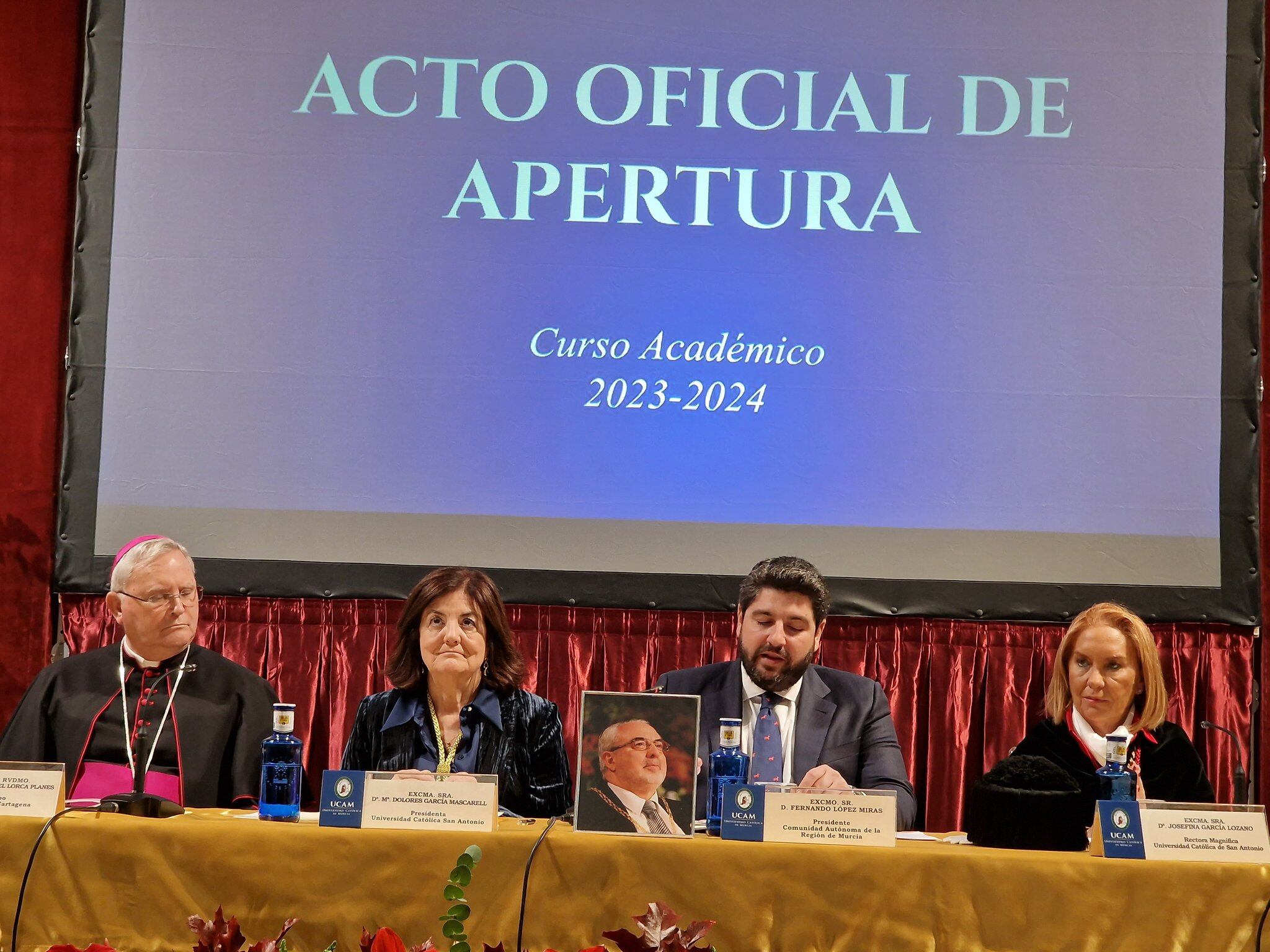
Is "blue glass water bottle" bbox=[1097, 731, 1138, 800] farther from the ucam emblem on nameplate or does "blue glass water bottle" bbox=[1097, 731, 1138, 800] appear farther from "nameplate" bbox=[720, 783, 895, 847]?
the ucam emblem on nameplate

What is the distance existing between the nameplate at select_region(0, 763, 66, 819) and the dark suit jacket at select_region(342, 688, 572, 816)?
32.7 inches

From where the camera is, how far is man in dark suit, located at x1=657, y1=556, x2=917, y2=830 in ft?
10.1

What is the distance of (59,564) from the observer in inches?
167

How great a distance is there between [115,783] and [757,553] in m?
1.96

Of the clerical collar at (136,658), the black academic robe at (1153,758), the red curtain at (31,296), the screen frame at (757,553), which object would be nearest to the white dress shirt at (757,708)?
the black academic robe at (1153,758)

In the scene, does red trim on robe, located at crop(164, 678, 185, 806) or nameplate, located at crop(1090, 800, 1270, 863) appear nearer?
nameplate, located at crop(1090, 800, 1270, 863)

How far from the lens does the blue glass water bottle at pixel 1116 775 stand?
2.26 m

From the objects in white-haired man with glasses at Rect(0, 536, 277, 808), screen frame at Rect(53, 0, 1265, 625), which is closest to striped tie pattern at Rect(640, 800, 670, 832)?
white-haired man with glasses at Rect(0, 536, 277, 808)

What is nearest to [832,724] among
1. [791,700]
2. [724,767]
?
[791,700]

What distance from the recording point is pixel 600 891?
2027 mm

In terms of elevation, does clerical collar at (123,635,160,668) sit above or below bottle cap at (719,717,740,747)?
above

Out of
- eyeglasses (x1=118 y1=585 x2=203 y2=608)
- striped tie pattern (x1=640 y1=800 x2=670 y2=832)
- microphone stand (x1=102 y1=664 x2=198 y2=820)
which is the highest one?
eyeglasses (x1=118 y1=585 x2=203 y2=608)

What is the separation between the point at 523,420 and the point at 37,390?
1623mm

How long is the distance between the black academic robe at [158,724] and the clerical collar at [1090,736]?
197 cm
